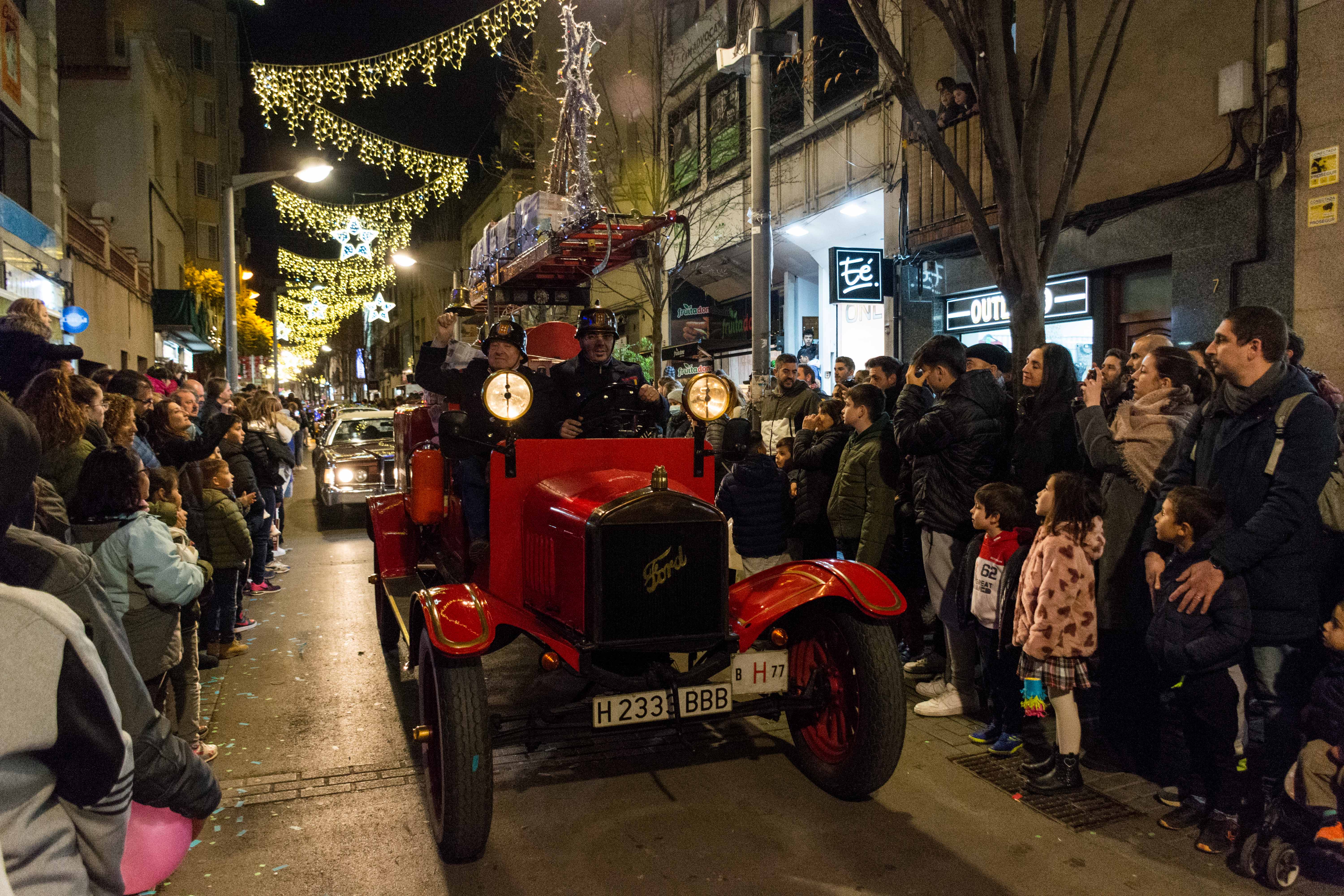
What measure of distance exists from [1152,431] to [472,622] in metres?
3.51

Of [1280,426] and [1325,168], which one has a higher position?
[1325,168]

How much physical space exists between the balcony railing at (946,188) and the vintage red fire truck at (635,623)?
25.0 feet

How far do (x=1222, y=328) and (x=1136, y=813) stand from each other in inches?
85.5

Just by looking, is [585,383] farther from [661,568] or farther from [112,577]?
[112,577]

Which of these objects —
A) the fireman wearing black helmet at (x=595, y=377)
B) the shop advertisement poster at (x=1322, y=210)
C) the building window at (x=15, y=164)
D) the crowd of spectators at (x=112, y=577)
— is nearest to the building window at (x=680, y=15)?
the building window at (x=15, y=164)

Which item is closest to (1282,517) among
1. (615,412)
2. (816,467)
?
(615,412)

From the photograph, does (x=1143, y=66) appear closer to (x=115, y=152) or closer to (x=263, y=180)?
(x=263, y=180)

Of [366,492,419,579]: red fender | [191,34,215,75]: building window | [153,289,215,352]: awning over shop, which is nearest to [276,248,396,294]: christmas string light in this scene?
[153,289,215,352]: awning over shop

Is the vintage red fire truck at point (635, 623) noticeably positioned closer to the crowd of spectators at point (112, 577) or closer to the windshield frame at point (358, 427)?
the crowd of spectators at point (112, 577)

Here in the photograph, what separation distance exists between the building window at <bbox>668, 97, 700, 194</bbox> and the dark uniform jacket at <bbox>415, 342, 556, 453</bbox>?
1447 centimetres

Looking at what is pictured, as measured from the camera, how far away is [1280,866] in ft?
11.1

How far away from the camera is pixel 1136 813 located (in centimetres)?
403

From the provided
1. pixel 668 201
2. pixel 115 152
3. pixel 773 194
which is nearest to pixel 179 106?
pixel 115 152

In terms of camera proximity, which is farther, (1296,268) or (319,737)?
(1296,268)
